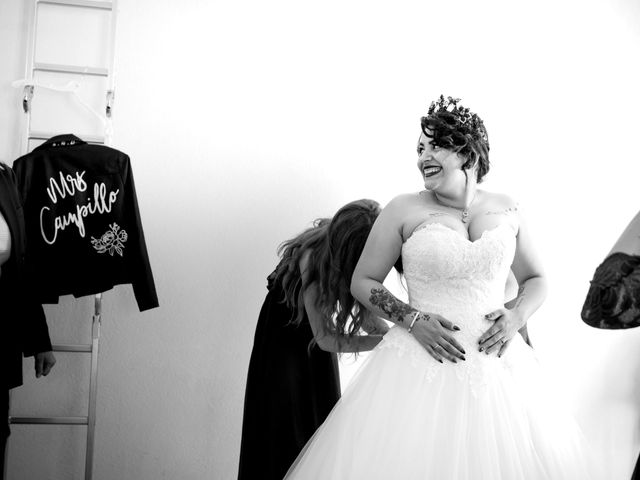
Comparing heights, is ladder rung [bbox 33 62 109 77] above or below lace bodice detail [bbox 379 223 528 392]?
above

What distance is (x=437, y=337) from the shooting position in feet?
6.81

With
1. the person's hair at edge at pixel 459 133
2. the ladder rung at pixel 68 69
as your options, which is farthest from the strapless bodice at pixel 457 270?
the ladder rung at pixel 68 69

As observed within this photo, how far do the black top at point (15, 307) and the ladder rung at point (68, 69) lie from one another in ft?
2.05

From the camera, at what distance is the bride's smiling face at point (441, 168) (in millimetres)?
2295

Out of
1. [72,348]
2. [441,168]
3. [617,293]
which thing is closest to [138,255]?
[72,348]

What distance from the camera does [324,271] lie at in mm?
2457

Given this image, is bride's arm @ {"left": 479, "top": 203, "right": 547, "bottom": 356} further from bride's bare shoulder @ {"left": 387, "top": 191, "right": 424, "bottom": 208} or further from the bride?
bride's bare shoulder @ {"left": 387, "top": 191, "right": 424, "bottom": 208}

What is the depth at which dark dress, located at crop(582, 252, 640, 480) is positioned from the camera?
1162mm

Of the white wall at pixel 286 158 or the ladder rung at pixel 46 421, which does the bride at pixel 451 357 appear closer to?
the white wall at pixel 286 158

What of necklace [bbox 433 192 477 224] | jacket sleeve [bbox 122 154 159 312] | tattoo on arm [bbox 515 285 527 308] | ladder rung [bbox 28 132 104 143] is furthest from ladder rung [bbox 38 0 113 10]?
tattoo on arm [bbox 515 285 527 308]

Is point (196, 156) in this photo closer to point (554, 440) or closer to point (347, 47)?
point (347, 47)

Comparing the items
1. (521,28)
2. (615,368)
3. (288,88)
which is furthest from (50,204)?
(615,368)

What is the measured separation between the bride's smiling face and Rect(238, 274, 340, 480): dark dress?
2.19 feet

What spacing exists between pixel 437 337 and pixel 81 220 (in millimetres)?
1470
